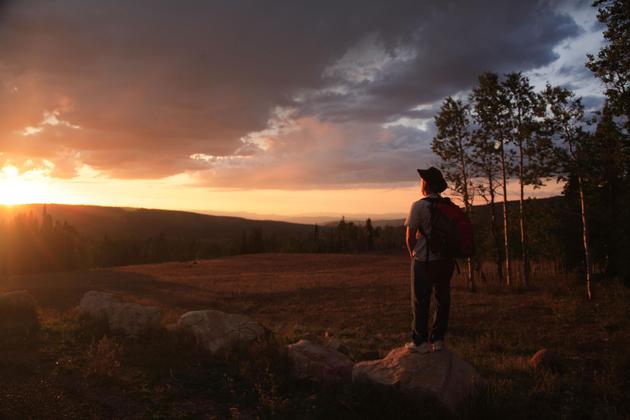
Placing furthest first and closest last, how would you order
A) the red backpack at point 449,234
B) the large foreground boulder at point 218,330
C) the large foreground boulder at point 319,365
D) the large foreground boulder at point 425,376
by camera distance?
the large foreground boulder at point 218,330 → the large foreground boulder at point 319,365 → the red backpack at point 449,234 → the large foreground boulder at point 425,376

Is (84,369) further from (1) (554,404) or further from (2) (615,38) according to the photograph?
(2) (615,38)

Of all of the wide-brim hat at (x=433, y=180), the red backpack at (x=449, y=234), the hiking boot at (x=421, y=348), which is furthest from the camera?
the wide-brim hat at (x=433, y=180)

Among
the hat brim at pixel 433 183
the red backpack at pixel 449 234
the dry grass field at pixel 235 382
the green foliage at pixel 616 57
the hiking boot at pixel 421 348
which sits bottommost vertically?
the dry grass field at pixel 235 382

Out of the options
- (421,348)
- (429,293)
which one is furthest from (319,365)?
(429,293)

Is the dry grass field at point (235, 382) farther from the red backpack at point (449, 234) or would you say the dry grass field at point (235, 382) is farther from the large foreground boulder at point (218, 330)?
the red backpack at point (449, 234)

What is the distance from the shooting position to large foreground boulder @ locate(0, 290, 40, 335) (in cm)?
1137

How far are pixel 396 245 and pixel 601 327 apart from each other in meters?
127

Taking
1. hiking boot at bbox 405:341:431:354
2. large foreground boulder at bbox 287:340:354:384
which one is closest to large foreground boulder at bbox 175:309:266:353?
large foreground boulder at bbox 287:340:354:384

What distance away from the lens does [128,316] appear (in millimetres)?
11352

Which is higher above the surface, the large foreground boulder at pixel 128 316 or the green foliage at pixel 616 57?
the green foliage at pixel 616 57

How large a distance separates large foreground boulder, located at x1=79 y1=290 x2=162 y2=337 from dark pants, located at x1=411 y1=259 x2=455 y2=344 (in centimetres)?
672

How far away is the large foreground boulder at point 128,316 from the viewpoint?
1101 centimetres

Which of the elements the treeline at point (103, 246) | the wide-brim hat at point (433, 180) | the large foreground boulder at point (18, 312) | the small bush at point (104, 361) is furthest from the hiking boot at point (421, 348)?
the treeline at point (103, 246)

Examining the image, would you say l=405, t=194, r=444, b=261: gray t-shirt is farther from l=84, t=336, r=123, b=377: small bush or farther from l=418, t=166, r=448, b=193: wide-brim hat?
l=84, t=336, r=123, b=377: small bush
